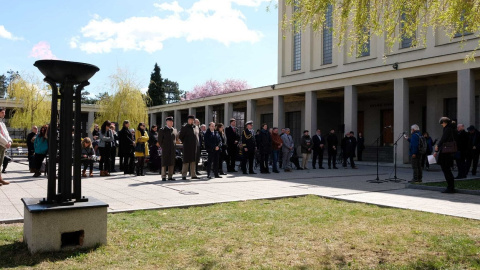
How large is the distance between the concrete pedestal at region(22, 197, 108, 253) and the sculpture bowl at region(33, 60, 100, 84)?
5.10 feet

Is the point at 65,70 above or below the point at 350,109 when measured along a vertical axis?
below

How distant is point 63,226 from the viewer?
Answer: 4625 mm

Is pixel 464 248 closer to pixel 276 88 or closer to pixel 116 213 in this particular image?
pixel 116 213

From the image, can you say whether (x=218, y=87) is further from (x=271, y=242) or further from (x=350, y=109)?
(x=271, y=242)

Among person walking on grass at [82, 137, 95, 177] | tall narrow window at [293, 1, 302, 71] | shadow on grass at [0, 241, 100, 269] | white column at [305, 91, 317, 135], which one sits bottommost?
shadow on grass at [0, 241, 100, 269]

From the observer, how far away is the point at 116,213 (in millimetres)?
6871

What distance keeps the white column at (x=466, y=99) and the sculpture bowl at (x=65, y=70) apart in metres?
17.7

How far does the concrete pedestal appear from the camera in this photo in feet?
14.8

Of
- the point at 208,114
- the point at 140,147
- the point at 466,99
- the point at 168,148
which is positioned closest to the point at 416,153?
the point at 168,148

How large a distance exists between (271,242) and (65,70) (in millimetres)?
3338

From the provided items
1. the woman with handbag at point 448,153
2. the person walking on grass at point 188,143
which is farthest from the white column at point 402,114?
the person walking on grass at point 188,143

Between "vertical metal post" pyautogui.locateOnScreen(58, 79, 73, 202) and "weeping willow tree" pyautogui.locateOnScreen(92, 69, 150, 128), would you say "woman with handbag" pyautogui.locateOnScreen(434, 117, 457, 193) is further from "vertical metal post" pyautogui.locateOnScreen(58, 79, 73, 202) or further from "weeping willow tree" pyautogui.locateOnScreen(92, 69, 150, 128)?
"weeping willow tree" pyautogui.locateOnScreen(92, 69, 150, 128)

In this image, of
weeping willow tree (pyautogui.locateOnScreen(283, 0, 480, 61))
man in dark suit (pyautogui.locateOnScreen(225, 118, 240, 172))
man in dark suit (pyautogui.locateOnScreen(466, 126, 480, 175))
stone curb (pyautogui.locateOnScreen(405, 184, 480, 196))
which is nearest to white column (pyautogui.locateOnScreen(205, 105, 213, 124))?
man in dark suit (pyautogui.locateOnScreen(225, 118, 240, 172))

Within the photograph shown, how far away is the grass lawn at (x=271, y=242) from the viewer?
428 centimetres
